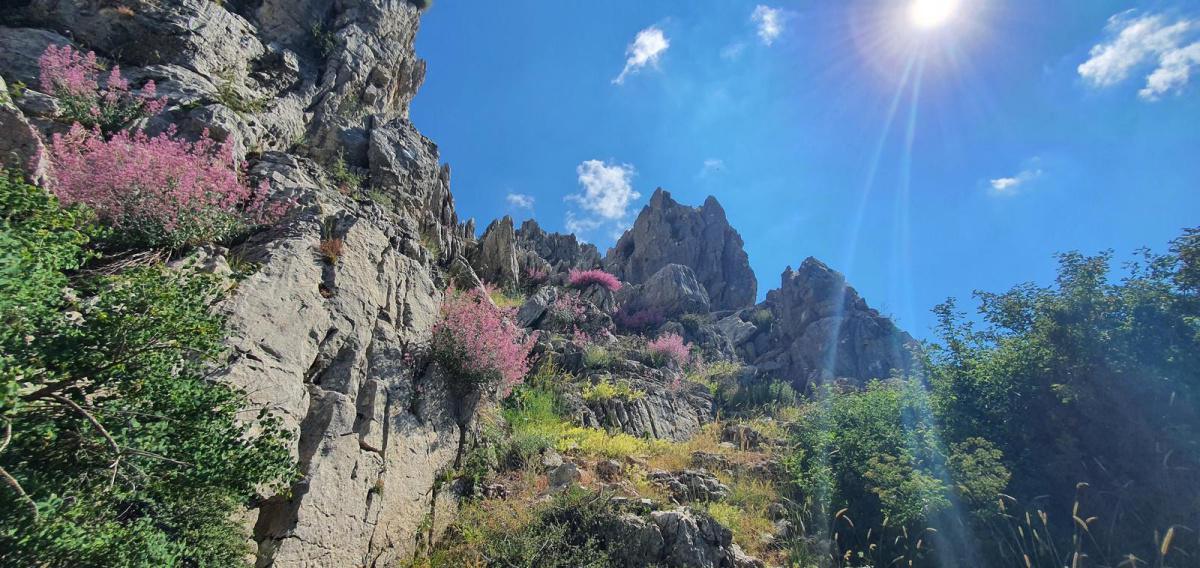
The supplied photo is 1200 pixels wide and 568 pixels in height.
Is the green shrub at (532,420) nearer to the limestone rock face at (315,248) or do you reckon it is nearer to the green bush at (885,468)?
the limestone rock face at (315,248)

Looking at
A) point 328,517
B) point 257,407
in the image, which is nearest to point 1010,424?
point 328,517

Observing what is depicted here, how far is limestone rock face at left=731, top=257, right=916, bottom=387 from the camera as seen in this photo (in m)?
25.0

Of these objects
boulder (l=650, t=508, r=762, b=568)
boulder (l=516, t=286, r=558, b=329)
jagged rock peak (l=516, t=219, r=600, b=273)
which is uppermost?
jagged rock peak (l=516, t=219, r=600, b=273)

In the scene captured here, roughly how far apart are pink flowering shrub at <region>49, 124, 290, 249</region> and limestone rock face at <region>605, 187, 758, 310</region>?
3310 centimetres

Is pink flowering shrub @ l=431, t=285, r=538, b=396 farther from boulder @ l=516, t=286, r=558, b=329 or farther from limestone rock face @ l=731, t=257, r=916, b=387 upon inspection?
limestone rock face @ l=731, t=257, r=916, b=387

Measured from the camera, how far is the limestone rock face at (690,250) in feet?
131

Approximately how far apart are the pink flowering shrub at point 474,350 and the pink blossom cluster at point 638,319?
17.1m

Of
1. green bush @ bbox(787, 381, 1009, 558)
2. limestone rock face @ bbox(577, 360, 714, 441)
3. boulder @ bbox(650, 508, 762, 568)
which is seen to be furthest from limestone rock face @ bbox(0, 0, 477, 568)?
green bush @ bbox(787, 381, 1009, 558)

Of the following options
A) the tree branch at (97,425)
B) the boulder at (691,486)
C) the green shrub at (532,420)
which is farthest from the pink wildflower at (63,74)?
the boulder at (691,486)

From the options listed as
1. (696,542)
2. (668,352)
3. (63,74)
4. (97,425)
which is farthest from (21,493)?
(668,352)

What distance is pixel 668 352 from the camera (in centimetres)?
1852

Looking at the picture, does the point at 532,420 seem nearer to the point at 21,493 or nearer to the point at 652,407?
the point at 652,407

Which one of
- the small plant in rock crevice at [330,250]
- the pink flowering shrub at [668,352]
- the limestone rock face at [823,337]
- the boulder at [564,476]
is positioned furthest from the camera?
the limestone rock face at [823,337]

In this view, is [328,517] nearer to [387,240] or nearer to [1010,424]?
[387,240]
